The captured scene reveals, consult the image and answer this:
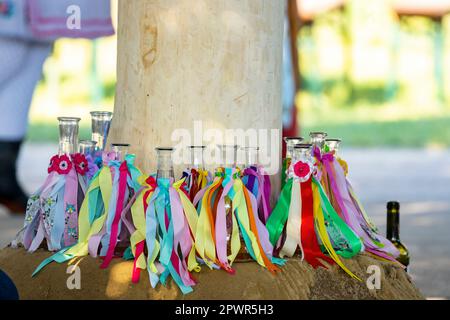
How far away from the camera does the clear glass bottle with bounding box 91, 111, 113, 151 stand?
3205 mm

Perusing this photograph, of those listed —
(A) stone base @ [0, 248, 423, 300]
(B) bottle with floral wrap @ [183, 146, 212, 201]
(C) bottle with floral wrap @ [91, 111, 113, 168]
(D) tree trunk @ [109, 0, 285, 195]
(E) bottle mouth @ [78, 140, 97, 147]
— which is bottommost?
(A) stone base @ [0, 248, 423, 300]

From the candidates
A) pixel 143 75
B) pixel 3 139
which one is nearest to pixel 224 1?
pixel 143 75

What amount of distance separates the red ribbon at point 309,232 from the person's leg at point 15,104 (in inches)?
101

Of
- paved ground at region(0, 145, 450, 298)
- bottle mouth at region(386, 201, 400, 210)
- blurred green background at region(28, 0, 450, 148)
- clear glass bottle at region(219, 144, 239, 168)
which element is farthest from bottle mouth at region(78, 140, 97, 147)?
blurred green background at region(28, 0, 450, 148)

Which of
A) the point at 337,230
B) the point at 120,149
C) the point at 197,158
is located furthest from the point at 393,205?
the point at 120,149

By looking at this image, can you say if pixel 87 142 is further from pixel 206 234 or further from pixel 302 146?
pixel 302 146

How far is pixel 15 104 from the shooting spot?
5270mm

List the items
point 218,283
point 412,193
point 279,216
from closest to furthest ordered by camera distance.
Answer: point 218,283 → point 279,216 → point 412,193

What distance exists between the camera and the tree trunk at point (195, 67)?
118 inches

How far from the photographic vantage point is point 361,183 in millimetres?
8070

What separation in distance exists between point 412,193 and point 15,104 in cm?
364

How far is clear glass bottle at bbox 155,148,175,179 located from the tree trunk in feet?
0.53

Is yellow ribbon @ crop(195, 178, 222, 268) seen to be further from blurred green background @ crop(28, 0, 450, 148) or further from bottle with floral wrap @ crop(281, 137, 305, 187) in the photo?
blurred green background @ crop(28, 0, 450, 148)
